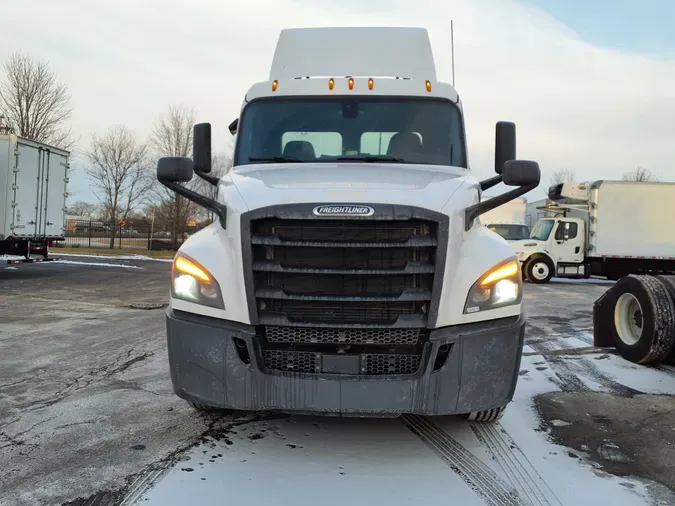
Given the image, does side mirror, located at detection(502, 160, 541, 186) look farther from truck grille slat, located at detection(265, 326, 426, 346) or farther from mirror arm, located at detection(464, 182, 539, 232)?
truck grille slat, located at detection(265, 326, 426, 346)

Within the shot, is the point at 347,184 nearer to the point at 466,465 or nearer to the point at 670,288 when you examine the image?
the point at 466,465

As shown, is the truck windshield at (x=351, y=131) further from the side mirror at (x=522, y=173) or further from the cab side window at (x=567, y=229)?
the cab side window at (x=567, y=229)

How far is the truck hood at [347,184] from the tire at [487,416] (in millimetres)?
1639

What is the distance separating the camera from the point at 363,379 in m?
3.13

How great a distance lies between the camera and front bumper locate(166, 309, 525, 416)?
312 centimetres

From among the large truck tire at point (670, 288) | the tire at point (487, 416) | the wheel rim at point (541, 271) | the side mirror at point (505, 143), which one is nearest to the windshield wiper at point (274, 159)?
the side mirror at point (505, 143)

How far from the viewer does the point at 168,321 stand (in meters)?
3.47

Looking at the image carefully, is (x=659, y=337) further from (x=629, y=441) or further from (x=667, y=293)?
(x=629, y=441)

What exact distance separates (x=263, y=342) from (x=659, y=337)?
478cm

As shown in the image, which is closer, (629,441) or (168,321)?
(168,321)

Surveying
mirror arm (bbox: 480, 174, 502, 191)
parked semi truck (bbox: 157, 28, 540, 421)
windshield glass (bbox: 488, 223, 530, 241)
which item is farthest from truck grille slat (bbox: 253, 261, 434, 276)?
windshield glass (bbox: 488, 223, 530, 241)

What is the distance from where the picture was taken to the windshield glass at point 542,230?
18.8 metres

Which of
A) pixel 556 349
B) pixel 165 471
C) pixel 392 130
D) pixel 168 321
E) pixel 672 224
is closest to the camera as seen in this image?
pixel 165 471

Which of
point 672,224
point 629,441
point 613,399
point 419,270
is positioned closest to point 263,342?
point 419,270
